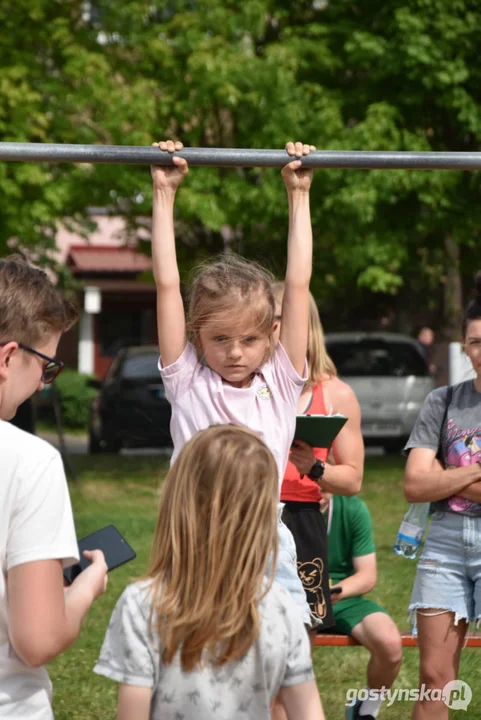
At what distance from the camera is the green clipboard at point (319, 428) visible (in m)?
3.61

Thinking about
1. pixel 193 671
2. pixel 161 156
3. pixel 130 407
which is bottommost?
pixel 130 407

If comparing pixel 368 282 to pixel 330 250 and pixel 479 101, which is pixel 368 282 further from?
pixel 479 101

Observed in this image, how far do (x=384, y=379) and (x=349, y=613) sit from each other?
11791 millimetres

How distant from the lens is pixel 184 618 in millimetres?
2312

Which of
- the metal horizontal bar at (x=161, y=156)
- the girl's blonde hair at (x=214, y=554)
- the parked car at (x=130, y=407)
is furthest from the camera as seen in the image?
the parked car at (x=130, y=407)

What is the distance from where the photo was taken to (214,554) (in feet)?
7.66

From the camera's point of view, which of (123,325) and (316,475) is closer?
(316,475)

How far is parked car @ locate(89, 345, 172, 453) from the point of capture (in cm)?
1572

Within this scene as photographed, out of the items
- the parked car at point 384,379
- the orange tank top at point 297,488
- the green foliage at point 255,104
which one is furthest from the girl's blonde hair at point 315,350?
the parked car at point 384,379

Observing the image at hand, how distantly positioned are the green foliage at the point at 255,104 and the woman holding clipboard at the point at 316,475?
8719mm

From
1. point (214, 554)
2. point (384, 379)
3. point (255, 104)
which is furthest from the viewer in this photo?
point (384, 379)

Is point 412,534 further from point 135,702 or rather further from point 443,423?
point 135,702

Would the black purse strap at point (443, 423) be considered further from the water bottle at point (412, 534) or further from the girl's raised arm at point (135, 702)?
the girl's raised arm at point (135, 702)

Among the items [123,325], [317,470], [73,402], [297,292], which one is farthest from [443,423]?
[123,325]
